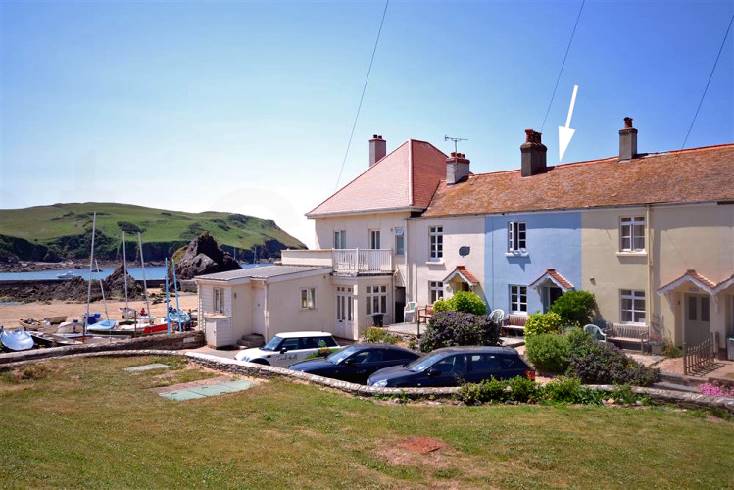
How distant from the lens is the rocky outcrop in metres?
97.0

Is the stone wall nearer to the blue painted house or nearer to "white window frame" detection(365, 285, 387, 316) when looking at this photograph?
"white window frame" detection(365, 285, 387, 316)

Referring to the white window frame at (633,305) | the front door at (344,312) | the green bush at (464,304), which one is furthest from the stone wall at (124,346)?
the white window frame at (633,305)

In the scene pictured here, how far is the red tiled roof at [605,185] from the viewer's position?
20562mm

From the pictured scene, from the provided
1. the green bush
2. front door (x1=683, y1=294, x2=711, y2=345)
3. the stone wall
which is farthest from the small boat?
front door (x1=683, y1=294, x2=711, y2=345)

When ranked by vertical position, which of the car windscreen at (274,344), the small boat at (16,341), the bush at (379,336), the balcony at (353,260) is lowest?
the small boat at (16,341)

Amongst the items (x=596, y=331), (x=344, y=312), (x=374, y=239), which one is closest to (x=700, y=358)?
(x=596, y=331)

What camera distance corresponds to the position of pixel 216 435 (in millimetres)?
10305

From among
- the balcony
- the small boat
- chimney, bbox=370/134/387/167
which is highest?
chimney, bbox=370/134/387/167

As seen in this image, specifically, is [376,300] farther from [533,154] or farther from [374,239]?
[533,154]

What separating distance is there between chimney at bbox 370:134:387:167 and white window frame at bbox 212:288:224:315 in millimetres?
14302

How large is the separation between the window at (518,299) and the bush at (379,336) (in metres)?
5.65

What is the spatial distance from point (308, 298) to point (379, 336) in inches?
223

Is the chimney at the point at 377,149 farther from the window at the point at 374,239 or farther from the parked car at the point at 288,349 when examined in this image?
the parked car at the point at 288,349

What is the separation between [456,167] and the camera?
31719 mm
